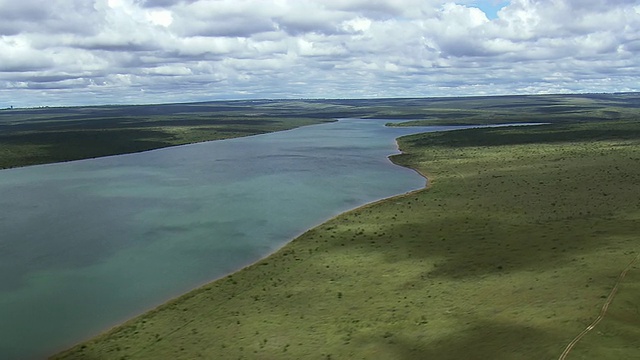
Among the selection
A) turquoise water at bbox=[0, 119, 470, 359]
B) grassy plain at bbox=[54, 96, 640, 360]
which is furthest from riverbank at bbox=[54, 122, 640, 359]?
turquoise water at bbox=[0, 119, 470, 359]

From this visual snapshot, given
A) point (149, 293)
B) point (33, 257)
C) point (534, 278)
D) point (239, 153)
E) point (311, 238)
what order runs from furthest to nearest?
point (239, 153), point (311, 238), point (33, 257), point (149, 293), point (534, 278)

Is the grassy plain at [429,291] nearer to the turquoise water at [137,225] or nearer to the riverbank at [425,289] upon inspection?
the riverbank at [425,289]

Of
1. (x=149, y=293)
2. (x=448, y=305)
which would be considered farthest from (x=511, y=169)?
(x=149, y=293)

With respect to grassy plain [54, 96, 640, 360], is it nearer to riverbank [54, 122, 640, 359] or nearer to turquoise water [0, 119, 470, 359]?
riverbank [54, 122, 640, 359]

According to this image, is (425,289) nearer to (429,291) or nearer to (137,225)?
(429,291)

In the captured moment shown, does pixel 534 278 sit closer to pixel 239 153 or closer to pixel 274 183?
pixel 274 183

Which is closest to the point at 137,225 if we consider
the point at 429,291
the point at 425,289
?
the point at 425,289
